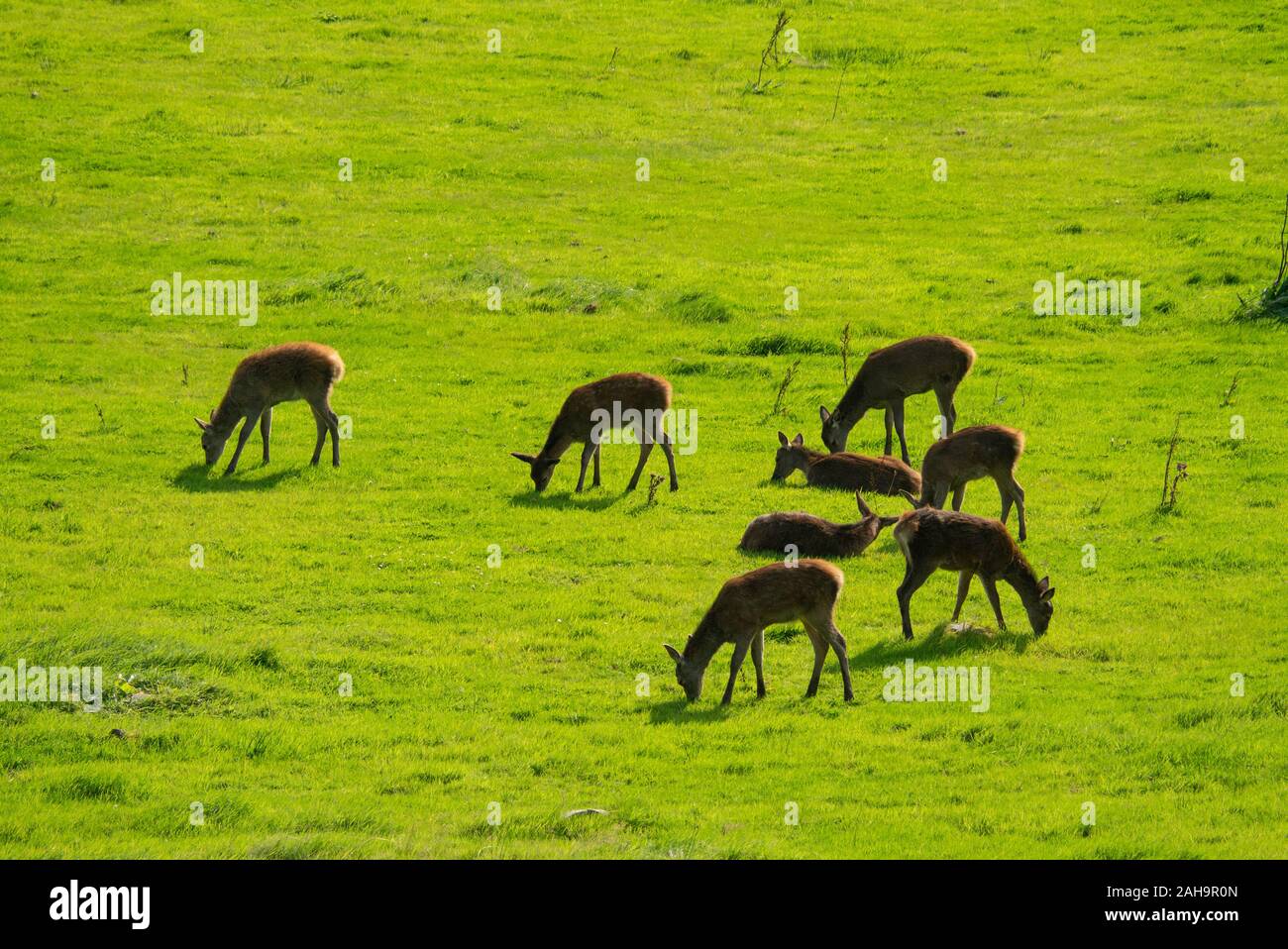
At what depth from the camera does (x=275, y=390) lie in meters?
23.7

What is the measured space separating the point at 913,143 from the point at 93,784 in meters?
35.7

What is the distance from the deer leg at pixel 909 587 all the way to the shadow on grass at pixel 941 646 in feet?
0.55

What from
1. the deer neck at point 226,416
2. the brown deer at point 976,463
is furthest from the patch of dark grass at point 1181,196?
the deer neck at point 226,416

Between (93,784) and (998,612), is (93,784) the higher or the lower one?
the lower one

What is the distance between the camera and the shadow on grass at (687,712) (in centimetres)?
1471

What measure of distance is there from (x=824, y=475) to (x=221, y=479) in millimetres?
8802

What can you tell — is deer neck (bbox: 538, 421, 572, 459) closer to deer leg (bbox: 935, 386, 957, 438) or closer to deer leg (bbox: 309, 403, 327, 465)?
deer leg (bbox: 309, 403, 327, 465)

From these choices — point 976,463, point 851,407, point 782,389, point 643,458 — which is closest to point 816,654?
point 976,463

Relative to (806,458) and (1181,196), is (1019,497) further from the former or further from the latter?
(1181,196)

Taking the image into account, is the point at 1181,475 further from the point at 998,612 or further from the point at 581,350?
the point at 581,350

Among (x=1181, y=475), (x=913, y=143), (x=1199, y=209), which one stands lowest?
(x=1181, y=475)

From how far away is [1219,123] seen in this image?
145 ft

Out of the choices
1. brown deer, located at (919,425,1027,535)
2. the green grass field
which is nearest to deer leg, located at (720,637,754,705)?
the green grass field
